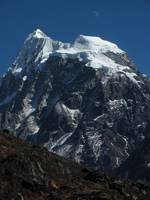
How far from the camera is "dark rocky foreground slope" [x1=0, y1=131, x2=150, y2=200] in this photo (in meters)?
97.2

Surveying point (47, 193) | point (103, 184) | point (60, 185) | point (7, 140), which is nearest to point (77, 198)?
point (47, 193)

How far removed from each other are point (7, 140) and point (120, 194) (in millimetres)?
28695

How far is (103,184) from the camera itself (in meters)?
121

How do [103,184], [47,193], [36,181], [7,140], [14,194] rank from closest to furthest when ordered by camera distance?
[14,194]
[47,193]
[36,181]
[103,184]
[7,140]

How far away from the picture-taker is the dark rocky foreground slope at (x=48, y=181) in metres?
97.2

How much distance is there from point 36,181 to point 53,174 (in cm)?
1366

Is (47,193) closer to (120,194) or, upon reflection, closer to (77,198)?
(77,198)

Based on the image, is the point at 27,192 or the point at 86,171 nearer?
the point at 27,192

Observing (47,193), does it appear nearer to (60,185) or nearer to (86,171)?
(60,185)

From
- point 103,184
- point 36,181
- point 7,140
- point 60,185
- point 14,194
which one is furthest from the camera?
point 7,140

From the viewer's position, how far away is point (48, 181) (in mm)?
110875

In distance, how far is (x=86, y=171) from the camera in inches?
5418

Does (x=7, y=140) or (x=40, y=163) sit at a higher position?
(x=7, y=140)

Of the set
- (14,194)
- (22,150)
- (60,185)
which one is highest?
(22,150)
